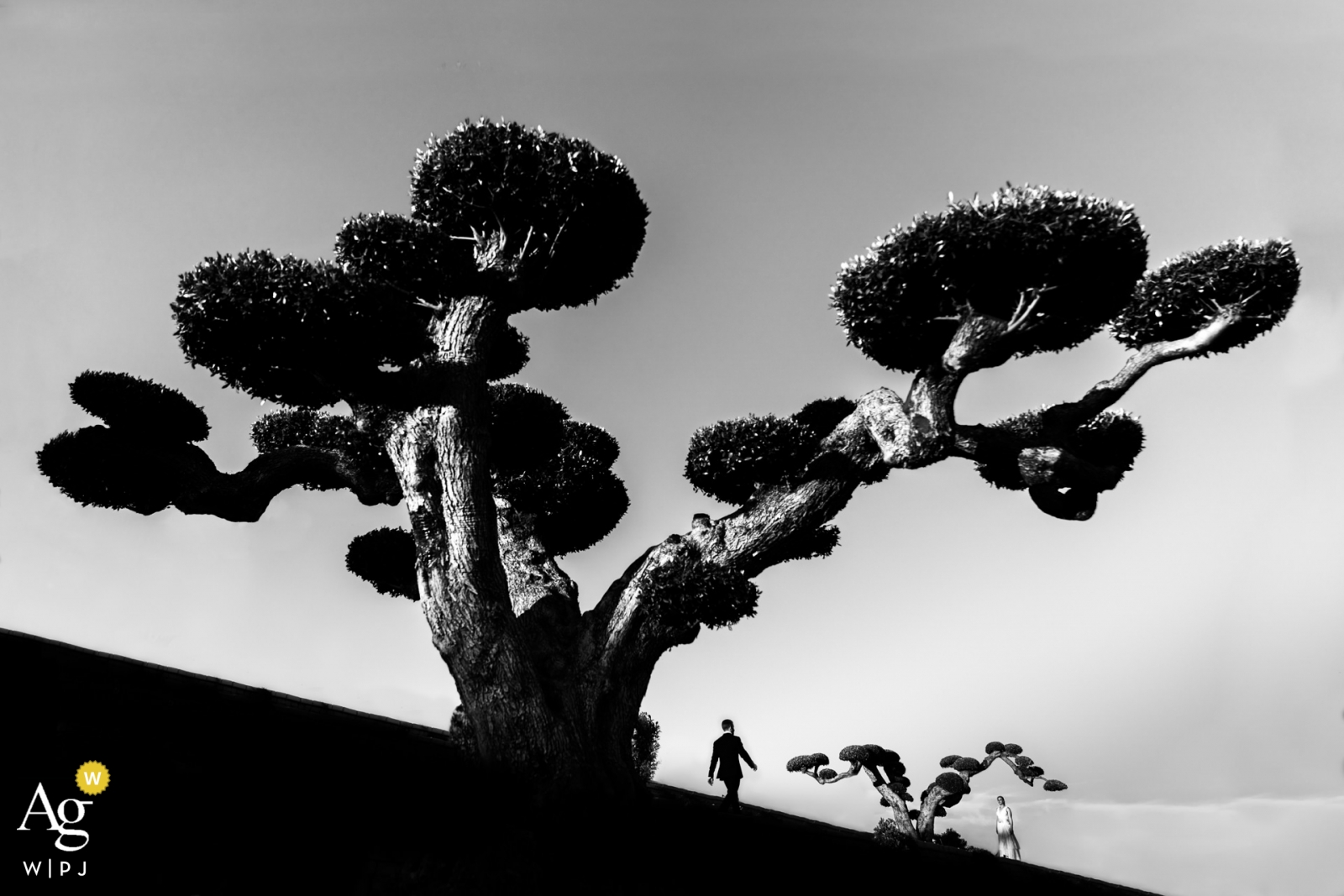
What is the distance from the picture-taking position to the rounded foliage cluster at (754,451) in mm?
13016

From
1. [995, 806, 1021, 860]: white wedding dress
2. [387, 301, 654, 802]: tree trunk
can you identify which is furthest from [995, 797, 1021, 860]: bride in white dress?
[387, 301, 654, 802]: tree trunk

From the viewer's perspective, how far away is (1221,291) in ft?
40.4

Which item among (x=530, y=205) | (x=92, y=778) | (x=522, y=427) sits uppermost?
(x=530, y=205)

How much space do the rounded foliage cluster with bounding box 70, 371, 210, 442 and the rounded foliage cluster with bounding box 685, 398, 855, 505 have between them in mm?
6697

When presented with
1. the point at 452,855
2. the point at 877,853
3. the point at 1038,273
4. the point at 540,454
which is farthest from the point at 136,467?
the point at 1038,273

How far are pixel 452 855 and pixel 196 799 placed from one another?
2.55 meters

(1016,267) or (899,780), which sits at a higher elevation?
(1016,267)

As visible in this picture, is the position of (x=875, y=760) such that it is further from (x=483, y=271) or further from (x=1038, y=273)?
(x=483, y=271)

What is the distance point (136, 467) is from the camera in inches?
488

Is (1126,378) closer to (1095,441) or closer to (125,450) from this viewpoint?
(1095,441)

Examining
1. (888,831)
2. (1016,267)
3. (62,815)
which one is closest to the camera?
(62,815)

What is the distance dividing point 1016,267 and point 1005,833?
11927mm

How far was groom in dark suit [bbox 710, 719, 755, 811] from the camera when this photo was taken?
1303cm

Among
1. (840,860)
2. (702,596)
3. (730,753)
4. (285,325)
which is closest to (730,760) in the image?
(730,753)
